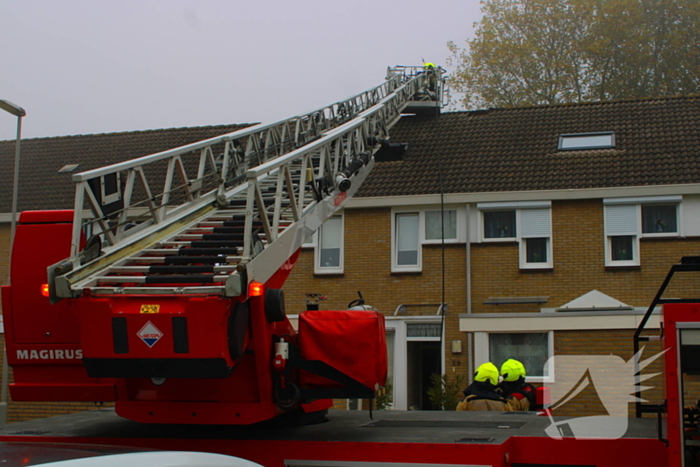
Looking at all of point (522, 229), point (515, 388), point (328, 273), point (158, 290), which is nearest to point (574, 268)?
point (522, 229)

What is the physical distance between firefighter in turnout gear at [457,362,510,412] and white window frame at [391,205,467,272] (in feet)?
29.0

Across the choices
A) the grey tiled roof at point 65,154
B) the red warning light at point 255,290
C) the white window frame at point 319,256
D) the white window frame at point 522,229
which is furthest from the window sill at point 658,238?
the red warning light at point 255,290

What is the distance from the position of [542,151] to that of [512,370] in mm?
10989

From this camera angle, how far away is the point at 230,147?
10422 mm

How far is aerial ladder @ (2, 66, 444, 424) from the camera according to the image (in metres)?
5.88

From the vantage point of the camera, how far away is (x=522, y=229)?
1786cm

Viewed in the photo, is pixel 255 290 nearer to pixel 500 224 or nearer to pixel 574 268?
pixel 574 268

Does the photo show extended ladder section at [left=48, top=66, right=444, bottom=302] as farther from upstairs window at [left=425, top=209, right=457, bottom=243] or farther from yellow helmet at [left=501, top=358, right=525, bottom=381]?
upstairs window at [left=425, top=209, right=457, bottom=243]

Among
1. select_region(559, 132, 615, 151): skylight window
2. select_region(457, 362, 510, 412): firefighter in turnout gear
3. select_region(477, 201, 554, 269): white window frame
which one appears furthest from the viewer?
select_region(559, 132, 615, 151): skylight window

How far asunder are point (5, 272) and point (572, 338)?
535 inches

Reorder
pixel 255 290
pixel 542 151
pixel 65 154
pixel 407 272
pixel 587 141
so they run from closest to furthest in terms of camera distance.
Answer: pixel 255 290 < pixel 407 272 < pixel 542 151 < pixel 587 141 < pixel 65 154

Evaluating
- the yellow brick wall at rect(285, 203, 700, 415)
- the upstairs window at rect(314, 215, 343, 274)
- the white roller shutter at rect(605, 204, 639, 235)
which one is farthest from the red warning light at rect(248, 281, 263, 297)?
the white roller shutter at rect(605, 204, 639, 235)

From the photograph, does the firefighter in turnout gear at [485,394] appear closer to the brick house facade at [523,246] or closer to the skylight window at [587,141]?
the brick house facade at [523,246]

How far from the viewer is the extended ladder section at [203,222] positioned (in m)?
6.32
